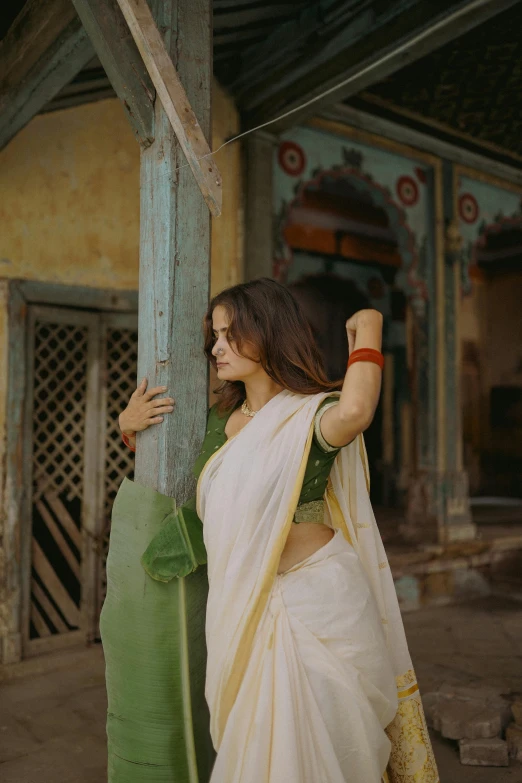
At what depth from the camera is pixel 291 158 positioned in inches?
213

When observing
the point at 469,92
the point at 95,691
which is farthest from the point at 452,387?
the point at 95,691

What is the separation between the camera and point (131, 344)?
4789mm

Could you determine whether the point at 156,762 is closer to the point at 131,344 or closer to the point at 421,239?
the point at 131,344

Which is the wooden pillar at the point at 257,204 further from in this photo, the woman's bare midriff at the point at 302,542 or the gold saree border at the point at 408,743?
the gold saree border at the point at 408,743

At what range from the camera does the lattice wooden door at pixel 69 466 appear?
437cm

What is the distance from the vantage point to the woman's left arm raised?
182 centimetres

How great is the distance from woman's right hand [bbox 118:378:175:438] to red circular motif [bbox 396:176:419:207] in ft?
15.0

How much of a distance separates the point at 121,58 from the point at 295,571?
1.67 meters

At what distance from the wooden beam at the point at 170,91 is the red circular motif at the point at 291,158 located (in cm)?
340

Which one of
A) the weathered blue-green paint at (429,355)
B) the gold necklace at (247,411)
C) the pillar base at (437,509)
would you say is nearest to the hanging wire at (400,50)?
the gold necklace at (247,411)

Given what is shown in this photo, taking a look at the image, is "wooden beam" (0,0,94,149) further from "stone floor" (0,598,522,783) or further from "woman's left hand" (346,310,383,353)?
"stone floor" (0,598,522,783)

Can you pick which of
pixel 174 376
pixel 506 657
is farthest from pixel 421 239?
pixel 174 376

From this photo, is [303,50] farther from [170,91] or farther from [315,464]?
[315,464]

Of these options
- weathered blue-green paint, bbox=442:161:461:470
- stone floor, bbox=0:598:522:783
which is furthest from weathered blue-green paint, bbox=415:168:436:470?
stone floor, bbox=0:598:522:783
